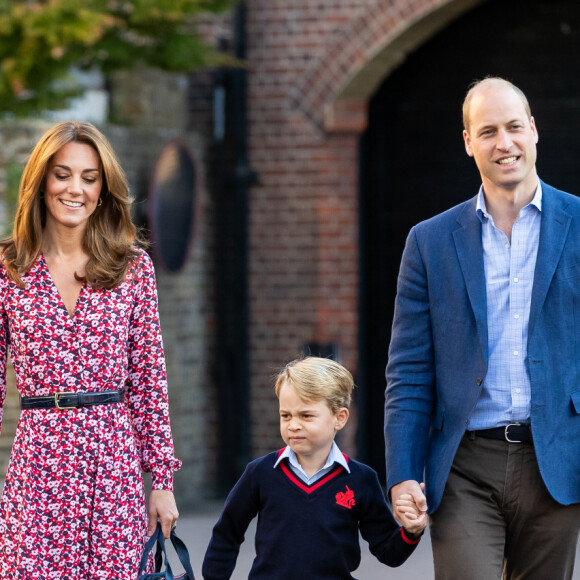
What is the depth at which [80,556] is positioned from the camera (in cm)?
354

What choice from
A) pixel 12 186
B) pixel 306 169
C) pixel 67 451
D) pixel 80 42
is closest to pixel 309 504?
pixel 67 451

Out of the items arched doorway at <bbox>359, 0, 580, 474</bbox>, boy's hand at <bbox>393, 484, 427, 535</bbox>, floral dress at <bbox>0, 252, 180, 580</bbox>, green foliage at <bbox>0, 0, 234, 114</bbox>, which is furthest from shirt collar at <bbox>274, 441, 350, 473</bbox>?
arched doorway at <bbox>359, 0, 580, 474</bbox>

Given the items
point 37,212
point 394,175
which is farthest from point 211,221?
point 37,212

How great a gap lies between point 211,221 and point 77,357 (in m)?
5.81

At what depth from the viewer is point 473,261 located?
3.71 meters

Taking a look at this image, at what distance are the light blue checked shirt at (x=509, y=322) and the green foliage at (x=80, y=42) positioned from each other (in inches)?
172

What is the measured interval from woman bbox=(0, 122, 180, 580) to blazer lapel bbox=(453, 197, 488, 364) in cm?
97

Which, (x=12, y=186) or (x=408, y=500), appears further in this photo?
(x=12, y=186)

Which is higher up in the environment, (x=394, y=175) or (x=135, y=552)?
(x=394, y=175)

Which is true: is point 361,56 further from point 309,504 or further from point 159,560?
point 159,560

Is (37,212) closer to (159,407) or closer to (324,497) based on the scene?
(159,407)

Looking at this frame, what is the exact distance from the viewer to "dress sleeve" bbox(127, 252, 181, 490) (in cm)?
370

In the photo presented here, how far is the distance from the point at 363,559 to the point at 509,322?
11.9ft

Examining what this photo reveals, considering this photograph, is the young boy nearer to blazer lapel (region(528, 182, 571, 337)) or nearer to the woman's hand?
the woman's hand
